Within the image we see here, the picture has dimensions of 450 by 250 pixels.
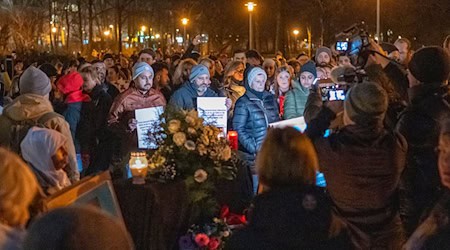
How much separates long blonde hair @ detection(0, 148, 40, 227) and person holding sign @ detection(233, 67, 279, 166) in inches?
190

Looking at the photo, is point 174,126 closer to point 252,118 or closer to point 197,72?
point 252,118

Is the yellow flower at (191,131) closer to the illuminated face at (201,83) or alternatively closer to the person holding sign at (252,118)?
the person holding sign at (252,118)

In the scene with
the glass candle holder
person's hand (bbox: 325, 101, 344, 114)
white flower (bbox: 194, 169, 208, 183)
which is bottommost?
white flower (bbox: 194, 169, 208, 183)

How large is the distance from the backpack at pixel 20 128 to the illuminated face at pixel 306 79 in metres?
3.76

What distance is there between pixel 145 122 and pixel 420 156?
9.49 ft

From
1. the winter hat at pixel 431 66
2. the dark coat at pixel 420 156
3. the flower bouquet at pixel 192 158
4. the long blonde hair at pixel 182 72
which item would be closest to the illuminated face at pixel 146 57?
the long blonde hair at pixel 182 72

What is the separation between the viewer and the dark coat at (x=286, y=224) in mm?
3070

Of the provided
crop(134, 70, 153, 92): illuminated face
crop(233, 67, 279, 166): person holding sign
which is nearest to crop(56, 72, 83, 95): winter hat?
crop(134, 70, 153, 92): illuminated face

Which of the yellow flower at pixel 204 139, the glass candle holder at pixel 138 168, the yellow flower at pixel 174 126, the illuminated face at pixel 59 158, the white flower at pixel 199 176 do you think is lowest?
the white flower at pixel 199 176

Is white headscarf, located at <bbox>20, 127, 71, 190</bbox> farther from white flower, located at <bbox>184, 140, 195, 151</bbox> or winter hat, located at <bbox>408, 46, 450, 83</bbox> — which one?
winter hat, located at <bbox>408, 46, 450, 83</bbox>

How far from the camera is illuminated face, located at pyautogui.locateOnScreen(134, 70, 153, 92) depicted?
8703mm

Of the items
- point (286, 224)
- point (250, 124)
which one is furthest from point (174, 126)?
point (286, 224)

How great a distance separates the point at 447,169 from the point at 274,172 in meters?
0.88

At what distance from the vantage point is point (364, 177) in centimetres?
446
